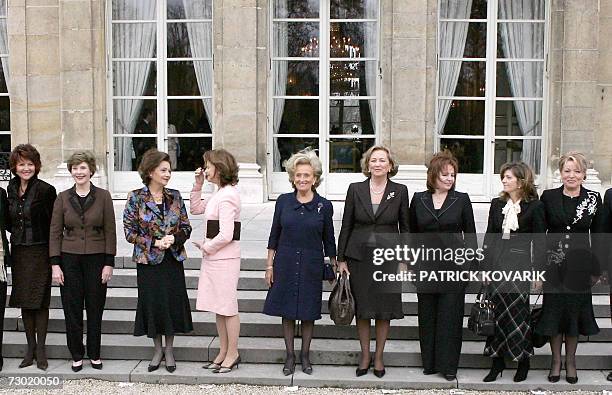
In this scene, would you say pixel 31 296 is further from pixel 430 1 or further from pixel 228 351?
pixel 430 1

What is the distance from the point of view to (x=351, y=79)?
11.4 m

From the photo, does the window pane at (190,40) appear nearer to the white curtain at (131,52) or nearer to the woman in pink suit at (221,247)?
the white curtain at (131,52)

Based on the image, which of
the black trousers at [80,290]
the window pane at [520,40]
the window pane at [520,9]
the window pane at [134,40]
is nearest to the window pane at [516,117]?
the window pane at [520,40]

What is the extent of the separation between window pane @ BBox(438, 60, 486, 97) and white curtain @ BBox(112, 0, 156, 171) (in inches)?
185

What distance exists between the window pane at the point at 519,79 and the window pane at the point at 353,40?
2.07 metres

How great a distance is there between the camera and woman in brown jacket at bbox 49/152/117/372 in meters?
5.50

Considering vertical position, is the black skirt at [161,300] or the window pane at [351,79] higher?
the window pane at [351,79]

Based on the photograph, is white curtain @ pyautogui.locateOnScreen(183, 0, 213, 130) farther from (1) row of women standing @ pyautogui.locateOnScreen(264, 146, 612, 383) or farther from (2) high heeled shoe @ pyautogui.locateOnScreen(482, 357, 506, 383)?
(2) high heeled shoe @ pyautogui.locateOnScreen(482, 357, 506, 383)

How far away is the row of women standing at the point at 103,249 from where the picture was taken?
5.45 meters

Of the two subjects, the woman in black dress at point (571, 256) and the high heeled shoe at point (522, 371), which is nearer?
the woman in black dress at point (571, 256)

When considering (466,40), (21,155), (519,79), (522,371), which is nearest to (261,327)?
(522,371)

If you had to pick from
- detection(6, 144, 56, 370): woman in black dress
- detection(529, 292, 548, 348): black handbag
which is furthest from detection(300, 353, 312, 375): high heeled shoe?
detection(6, 144, 56, 370): woman in black dress

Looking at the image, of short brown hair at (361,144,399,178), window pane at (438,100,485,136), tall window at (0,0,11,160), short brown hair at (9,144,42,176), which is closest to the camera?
short brown hair at (361,144,399,178)

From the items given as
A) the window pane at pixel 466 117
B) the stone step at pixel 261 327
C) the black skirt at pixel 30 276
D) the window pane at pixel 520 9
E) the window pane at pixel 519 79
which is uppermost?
the window pane at pixel 520 9
